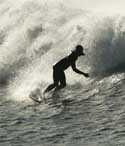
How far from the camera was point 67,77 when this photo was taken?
19.6m

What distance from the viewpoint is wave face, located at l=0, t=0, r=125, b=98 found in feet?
65.2

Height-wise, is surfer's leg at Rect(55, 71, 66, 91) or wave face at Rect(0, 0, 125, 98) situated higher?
wave face at Rect(0, 0, 125, 98)

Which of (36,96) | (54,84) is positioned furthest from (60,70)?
(36,96)

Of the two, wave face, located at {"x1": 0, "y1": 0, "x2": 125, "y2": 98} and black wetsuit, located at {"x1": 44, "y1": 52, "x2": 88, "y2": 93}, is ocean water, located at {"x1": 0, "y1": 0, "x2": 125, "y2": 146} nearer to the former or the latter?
wave face, located at {"x1": 0, "y1": 0, "x2": 125, "y2": 98}

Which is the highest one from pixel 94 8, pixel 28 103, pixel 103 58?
pixel 94 8

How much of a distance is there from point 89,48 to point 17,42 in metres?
5.37

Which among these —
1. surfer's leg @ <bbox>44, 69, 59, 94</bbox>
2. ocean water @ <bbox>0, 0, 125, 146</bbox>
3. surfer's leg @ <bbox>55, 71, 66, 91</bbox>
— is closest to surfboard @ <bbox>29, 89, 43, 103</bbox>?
ocean water @ <bbox>0, 0, 125, 146</bbox>

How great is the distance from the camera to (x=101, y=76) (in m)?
18.8

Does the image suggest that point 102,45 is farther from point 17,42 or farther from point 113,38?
point 17,42

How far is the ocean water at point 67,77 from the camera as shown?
13.2 metres

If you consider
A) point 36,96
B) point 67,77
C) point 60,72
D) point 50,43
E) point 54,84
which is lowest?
point 36,96

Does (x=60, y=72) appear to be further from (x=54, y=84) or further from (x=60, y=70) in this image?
(x=54, y=84)

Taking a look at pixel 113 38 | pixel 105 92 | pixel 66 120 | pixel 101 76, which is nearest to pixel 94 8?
pixel 113 38

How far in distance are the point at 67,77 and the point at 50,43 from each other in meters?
3.52
